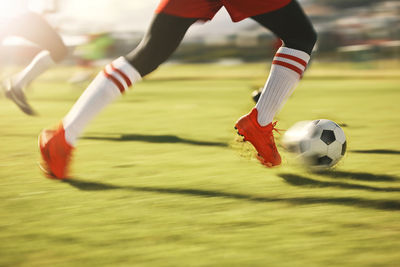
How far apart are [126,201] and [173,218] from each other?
1.13ft

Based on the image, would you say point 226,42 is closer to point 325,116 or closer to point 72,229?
point 325,116

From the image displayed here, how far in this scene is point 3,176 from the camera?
3.09 metres

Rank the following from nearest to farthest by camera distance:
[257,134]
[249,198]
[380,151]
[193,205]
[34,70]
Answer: [193,205]
[249,198]
[257,134]
[380,151]
[34,70]

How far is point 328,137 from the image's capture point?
10.3 feet

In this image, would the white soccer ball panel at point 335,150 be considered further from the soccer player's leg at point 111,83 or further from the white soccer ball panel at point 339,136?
the soccer player's leg at point 111,83

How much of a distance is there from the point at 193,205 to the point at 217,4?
3.39ft

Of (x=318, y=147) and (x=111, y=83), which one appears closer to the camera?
(x=111, y=83)

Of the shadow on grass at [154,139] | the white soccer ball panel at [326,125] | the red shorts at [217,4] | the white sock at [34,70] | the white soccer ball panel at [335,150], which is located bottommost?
the shadow on grass at [154,139]

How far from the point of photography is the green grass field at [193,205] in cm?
188

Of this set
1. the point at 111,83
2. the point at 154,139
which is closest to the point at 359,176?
the point at 111,83

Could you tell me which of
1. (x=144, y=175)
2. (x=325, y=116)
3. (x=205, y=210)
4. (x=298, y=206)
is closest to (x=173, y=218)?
(x=205, y=210)

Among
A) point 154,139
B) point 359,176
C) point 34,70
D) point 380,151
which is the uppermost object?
point 359,176

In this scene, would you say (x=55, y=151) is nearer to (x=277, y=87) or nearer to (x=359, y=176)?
(x=277, y=87)

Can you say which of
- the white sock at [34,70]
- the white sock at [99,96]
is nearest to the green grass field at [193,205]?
the white sock at [99,96]
